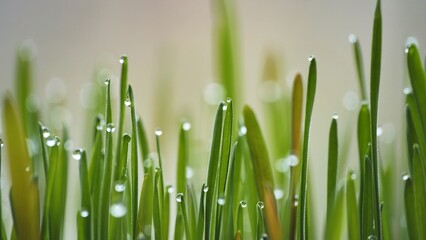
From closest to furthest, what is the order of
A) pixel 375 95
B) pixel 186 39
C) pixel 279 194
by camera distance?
pixel 375 95
pixel 279 194
pixel 186 39

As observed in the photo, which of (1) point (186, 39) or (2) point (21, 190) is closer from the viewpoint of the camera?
(2) point (21, 190)

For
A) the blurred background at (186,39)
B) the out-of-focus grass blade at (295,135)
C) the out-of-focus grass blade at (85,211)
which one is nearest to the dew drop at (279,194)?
the out-of-focus grass blade at (295,135)

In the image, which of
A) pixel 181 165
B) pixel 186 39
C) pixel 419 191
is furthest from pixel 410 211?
pixel 186 39

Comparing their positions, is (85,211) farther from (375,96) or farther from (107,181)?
(375,96)

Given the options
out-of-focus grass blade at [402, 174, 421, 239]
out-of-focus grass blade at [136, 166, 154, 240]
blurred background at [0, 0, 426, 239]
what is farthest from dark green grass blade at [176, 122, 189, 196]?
blurred background at [0, 0, 426, 239]

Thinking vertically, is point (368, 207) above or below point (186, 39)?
below

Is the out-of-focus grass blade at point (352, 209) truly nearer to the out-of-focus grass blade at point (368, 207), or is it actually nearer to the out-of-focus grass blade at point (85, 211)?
the out-of-focus grass blade at point (368, 207)
